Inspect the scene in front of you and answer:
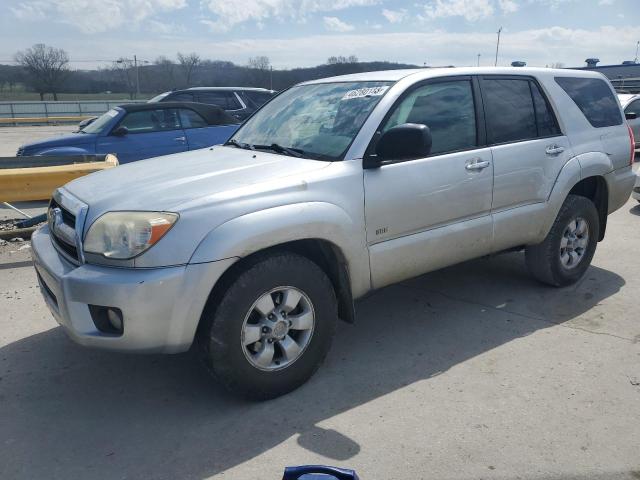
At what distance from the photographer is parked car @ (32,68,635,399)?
2799mm

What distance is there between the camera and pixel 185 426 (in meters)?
3.01

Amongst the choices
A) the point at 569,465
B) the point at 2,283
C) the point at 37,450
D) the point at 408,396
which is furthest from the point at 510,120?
the point at 2,283

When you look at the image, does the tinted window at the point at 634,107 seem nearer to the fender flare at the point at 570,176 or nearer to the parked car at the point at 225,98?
the parked car at the point at 225,98

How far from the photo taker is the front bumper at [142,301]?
8.87ft

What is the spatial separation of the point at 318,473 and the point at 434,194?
2.20 meters

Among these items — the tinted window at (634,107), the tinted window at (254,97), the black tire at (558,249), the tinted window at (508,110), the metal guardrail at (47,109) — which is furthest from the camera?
the metal guardrail at (47,109)

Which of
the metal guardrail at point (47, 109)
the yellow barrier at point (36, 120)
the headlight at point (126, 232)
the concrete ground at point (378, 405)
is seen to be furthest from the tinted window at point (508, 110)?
the metal guardrail at point (47, 109)

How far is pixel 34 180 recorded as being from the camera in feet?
20.1

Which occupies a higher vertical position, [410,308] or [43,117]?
[43,117]

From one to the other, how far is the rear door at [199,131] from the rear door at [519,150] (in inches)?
233

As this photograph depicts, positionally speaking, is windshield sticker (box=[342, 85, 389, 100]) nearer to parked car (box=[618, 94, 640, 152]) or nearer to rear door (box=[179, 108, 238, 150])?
rear door (box=[179, 108, 238, 150])

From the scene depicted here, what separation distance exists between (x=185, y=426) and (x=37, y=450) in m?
0.72

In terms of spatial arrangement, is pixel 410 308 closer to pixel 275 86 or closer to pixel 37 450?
pixel 37 450

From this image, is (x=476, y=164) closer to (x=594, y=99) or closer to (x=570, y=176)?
(x=570, y=176)
